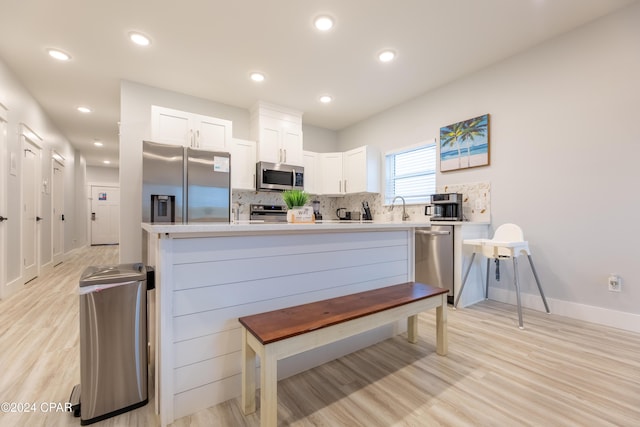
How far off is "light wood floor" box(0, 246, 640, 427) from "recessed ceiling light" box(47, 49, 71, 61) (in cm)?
271

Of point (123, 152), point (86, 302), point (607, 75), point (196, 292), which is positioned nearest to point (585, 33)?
point (607, 75)

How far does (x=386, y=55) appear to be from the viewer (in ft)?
9.56

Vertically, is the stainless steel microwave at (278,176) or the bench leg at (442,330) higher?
the stainless steel microwave at (278,176)

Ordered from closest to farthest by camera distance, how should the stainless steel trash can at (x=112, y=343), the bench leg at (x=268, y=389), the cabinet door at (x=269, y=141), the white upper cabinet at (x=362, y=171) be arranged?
the bench leg at (x=268, y=389), the stainless steel trash can at (x=112, y=343), the cabinet door at (x=269, y=141), the white upper cabinet at (x=362, y=171)

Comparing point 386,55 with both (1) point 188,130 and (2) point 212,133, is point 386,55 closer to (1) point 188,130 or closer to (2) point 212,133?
(2) point 212,133

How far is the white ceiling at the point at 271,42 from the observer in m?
2.25

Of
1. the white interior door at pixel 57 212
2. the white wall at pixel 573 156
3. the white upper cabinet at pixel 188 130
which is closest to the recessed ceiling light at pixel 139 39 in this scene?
the white upper cabinet at pixel 188 130

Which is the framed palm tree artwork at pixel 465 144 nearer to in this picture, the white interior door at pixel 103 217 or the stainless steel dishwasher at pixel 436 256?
the stainless steel dishwasher at pixel 436 256

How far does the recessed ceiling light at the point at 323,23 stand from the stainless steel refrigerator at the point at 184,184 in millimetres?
1795

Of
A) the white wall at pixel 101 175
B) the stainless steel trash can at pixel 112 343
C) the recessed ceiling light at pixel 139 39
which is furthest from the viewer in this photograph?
the white wall at pixel 101 175

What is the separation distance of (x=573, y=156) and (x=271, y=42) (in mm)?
3112

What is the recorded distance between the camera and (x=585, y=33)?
2.48m

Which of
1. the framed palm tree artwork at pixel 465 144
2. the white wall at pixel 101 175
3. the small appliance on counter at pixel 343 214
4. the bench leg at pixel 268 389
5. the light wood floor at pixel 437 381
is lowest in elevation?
the light wood floor at pixel 437 381

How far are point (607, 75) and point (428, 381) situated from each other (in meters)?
3.00
